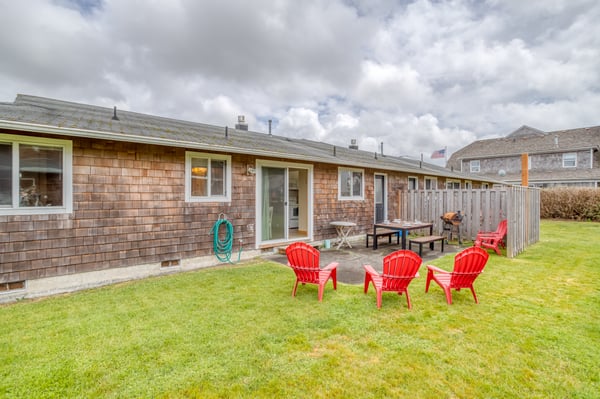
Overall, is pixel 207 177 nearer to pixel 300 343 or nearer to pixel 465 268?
pixel 300 343

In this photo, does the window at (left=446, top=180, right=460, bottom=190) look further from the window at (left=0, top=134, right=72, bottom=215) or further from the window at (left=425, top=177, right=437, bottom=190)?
the window at (left=0, top=134, right=72, bottom=215)

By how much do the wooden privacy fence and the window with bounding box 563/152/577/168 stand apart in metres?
17.2

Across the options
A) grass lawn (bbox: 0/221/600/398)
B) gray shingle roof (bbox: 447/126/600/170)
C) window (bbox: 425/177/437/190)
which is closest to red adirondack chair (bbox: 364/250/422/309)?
grass lawn (bbox: 0/221/600/398)

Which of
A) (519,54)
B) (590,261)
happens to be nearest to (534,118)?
(519,54)

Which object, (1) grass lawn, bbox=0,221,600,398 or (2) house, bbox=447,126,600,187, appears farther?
(2) house, bbox=447,126,600,187

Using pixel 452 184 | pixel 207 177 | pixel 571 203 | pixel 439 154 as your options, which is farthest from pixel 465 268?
pixel 571 203

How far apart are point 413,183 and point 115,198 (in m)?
11.2

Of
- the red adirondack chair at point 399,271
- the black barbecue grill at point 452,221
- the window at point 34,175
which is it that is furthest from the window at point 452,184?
the window at point 34,175

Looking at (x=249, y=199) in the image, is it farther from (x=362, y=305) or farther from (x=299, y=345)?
(x=299, y=345)

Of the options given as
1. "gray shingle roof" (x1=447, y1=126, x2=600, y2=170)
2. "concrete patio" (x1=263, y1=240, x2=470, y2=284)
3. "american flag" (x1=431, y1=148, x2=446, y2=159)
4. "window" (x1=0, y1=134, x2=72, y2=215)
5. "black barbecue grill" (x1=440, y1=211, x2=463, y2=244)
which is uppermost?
"gray shingle roof" (x1=447, y1=126, x2=600, y2=170)

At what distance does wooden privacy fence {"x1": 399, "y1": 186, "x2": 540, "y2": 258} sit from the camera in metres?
7.04

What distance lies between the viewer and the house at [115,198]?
4219 mm

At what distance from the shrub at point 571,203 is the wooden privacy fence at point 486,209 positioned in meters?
9.92

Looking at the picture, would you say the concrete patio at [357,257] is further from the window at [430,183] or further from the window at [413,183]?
the window at [430,183]
